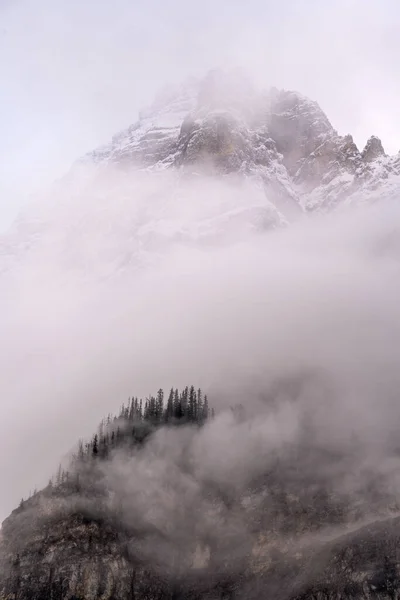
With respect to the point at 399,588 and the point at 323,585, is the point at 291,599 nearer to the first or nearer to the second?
the point at 323,585

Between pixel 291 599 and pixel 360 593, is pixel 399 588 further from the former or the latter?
pixel 291 599

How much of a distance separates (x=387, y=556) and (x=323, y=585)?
20.4 metres

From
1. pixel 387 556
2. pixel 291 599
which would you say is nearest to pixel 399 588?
pixel 387 556

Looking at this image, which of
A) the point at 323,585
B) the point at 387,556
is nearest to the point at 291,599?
the point at 323,585

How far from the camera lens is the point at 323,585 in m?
199

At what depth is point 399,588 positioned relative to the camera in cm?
18925

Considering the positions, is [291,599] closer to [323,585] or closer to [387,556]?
[323,585]

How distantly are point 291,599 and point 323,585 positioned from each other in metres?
10.2

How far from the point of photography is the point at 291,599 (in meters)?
199

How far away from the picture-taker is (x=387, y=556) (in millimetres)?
198125

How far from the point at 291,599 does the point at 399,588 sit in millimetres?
31081

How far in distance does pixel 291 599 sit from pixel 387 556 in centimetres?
3058

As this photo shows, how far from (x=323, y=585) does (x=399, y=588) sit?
2182 centimetres

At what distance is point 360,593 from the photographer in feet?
630
